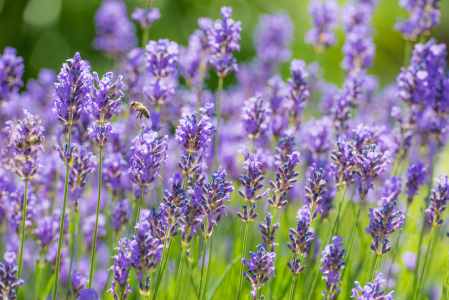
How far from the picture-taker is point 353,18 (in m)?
4.35

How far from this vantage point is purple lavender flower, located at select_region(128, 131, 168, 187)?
1961 millimetres

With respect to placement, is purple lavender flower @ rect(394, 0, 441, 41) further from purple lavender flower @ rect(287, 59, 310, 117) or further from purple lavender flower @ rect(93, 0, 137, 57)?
purple lavender flower @ rect(93, 0, 137, 57)

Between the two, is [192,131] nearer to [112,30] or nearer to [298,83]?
[298,83]

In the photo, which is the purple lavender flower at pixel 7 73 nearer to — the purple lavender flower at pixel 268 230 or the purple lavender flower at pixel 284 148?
the purple lavender flower at pixel 284 148

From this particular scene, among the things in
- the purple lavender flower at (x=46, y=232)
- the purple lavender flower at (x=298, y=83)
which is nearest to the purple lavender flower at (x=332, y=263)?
the purple lavender flower at (x=298, y=83)

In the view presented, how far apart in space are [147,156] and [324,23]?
304 centimetres

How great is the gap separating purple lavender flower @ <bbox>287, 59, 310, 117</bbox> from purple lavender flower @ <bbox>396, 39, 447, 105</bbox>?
0.63 m

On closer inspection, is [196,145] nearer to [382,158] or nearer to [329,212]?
[382,158]

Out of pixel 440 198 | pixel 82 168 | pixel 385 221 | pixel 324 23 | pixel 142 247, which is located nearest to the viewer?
pixel 142 247

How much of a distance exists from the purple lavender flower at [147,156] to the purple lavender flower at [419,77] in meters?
1.85

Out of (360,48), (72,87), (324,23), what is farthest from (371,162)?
(324,23)

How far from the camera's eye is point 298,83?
3152 mm

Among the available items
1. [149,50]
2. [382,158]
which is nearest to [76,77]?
[149,50]

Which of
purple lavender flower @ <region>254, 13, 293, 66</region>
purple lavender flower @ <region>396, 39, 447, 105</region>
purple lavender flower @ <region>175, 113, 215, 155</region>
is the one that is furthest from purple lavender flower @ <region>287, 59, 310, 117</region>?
purple lavender flower @ <region>254, 13, 293, 66</region>
